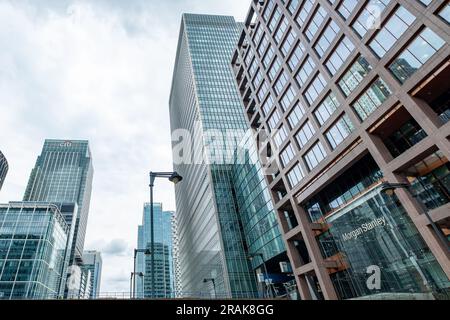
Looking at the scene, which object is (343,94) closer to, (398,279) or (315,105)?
(315,105)

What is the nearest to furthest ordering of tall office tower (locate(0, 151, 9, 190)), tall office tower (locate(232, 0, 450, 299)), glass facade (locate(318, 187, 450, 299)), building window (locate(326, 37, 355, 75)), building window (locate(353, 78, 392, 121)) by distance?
tall office tower (locate(232, 0, 450, 299)), glass facade (locate(318, 187, 450, 299)), building window (locate(353, 78, 392, 121)), building window (locate(326, 37, 355, 75)), tall office tower (locate(0, 151, 9, 190))

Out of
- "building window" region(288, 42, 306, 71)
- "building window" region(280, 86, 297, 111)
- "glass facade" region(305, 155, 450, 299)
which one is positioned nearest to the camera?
"glass facade" region(305, 155, 450, 299)

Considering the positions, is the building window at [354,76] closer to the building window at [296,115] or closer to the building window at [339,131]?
the building window at [339,131]

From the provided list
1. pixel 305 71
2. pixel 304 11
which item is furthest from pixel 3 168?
pixel 304 11

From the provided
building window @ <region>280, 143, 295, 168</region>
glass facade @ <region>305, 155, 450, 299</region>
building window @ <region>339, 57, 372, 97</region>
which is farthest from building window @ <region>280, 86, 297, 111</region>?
glass facade @ <region>305, 155, 450, 299</region>

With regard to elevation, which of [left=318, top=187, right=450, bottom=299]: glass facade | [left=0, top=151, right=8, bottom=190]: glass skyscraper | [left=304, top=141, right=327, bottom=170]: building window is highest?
[left=0, top=151, right=8, bottom=190]: glass skyscraper

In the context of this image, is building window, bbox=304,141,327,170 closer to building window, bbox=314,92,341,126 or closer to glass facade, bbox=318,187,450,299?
building window, bbox=314,92,341,126

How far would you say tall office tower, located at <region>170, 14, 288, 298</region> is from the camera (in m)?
51.1

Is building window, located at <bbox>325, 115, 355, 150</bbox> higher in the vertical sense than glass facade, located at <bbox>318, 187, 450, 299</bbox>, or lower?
higher

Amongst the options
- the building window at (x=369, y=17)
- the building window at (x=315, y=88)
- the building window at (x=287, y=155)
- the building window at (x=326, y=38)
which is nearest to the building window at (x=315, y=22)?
the building window at (x=326, y=38)

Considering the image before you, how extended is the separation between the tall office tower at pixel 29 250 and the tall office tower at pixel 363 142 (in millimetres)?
103853

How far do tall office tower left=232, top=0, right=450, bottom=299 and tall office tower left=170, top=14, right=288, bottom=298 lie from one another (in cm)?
933

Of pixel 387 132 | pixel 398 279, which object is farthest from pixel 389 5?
pixel 398 279

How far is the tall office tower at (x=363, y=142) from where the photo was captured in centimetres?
2077
